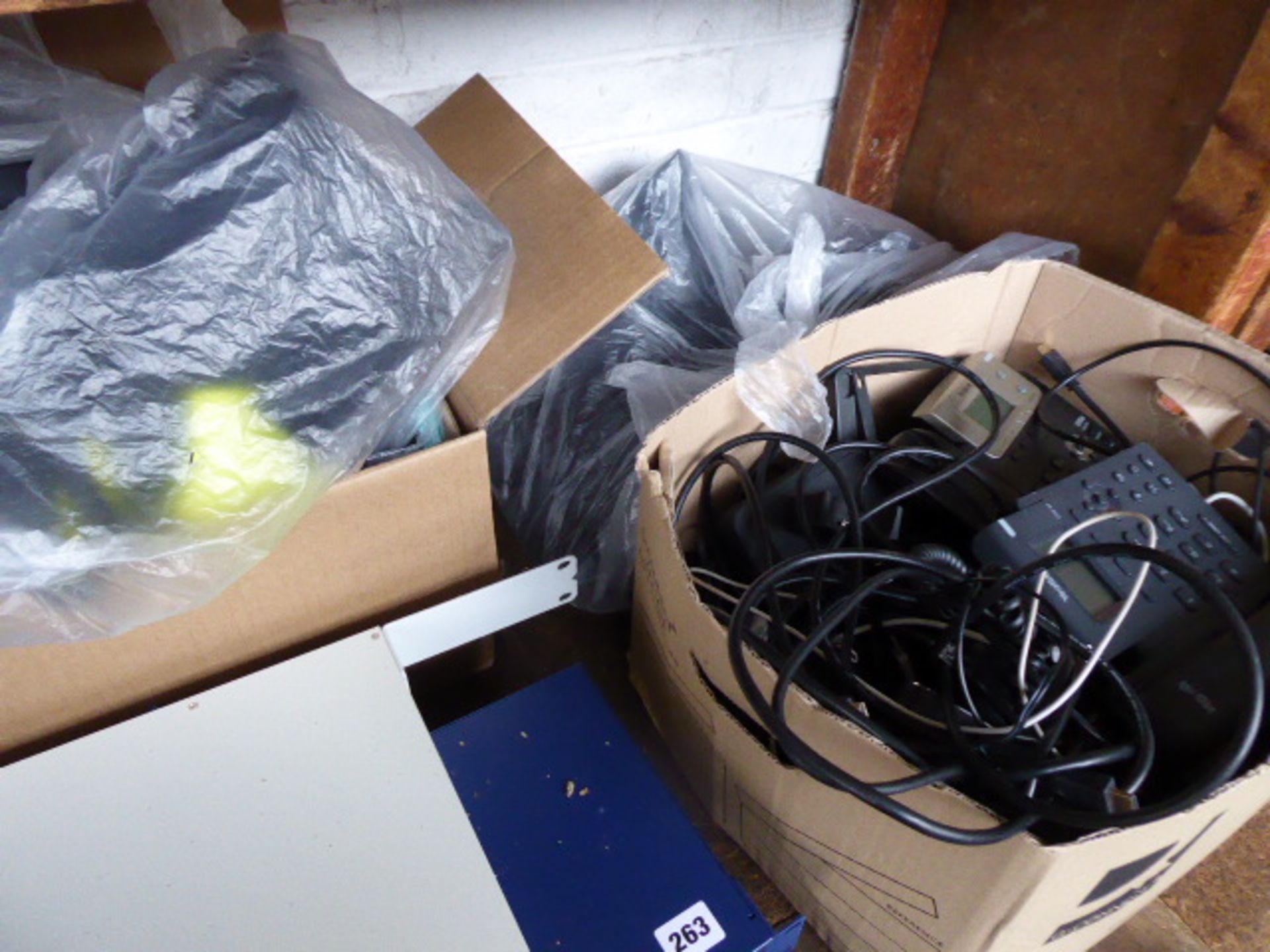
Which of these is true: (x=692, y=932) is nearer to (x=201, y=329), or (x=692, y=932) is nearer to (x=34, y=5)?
(x=201, y=329)

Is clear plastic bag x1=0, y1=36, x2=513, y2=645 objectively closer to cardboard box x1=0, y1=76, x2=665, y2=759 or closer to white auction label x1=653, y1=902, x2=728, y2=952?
cardboard box x1=0, y1=76, x2=665, y2=759

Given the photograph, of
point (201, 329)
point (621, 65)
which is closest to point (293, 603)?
point (201, 329)

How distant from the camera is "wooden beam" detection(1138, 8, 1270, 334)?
2.49 ft

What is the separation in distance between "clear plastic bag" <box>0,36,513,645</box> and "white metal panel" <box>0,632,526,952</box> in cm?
11

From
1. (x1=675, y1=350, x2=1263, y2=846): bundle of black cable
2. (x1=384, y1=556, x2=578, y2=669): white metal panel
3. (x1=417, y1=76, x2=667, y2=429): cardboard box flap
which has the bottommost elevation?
(x1=384, y1=556, x2=578, y2=669): white metal panel

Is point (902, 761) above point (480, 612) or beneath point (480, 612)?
above

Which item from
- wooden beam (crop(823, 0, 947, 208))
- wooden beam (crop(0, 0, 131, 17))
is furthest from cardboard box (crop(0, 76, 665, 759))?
wooden beam (crop(823, 0, 947, 208))

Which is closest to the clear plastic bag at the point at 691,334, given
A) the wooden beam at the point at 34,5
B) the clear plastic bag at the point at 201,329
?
the clear plastic bag at the point at 201,329

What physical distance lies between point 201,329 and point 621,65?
689mm

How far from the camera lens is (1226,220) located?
816 millimetres

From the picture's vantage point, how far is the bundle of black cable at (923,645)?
458mm

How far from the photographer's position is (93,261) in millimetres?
479

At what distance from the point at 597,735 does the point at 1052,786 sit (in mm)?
335

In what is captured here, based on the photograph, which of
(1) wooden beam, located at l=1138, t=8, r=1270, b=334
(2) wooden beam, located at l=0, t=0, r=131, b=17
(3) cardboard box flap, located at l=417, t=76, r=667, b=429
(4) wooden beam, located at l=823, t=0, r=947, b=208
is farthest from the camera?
(4) wooden beam, located at l=823, t=0, r=947, b=208
